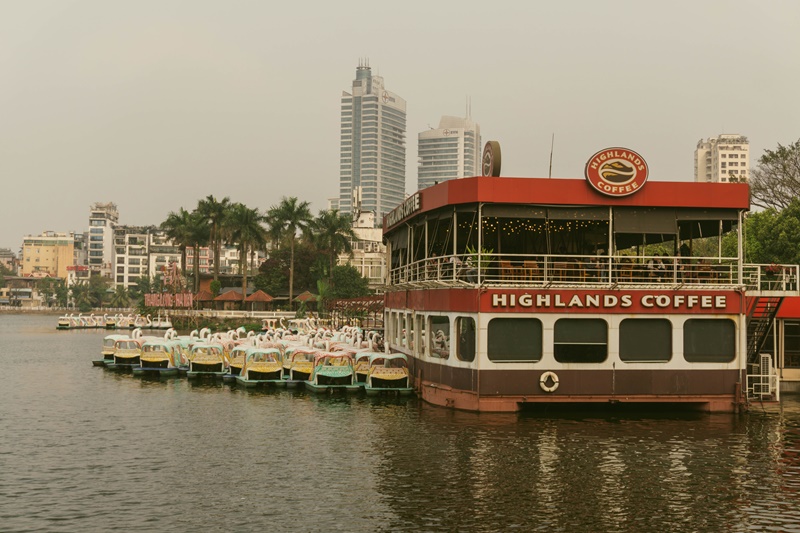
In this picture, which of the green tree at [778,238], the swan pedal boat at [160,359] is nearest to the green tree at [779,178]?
the green tree at [778,238]

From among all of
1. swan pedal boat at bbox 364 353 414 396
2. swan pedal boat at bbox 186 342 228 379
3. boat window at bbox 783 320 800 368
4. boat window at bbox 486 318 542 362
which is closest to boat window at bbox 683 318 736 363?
boat window at bbox 486 318 542 362

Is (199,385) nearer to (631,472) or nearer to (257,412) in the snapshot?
(257,412)

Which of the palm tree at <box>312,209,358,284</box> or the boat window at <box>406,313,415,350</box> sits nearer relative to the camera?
Answer: the boat window at <box>406,313,415,350</box>

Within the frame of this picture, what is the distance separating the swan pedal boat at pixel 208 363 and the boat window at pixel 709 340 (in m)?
→ 31.0

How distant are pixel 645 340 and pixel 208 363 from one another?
30920mm

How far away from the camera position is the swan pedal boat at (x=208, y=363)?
56688mm

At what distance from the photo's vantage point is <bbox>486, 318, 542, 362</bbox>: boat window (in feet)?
122

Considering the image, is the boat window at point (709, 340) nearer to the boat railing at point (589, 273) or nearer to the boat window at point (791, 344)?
the boat railing at point (589, 273)

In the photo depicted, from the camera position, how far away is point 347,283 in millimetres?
159875

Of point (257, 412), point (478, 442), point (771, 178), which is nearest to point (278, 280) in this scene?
point (771, 178)

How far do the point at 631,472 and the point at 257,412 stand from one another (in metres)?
20.0

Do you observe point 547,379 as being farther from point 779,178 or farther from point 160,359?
point 779,178

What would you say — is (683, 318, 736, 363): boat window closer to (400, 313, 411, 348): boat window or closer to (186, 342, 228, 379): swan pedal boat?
(400, 313, 411, 348): boat window

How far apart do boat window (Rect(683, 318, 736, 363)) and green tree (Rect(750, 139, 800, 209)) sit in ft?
177
